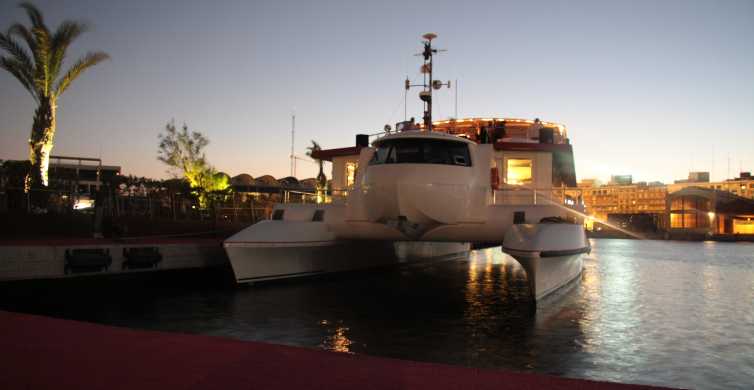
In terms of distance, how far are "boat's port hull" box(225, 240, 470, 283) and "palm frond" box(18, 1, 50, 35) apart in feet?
53.0

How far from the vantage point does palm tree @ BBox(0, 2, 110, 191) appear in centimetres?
2142

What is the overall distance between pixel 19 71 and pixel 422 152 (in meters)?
18.8

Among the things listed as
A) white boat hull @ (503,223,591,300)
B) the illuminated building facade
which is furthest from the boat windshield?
the illuminated building facade

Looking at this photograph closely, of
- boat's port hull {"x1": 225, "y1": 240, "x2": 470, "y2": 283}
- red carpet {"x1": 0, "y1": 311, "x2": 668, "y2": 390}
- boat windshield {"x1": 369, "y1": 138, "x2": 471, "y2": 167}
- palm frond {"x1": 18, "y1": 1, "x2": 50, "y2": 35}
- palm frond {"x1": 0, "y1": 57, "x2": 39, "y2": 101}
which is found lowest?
boat's port hull {"x1": 225, "y1": 240, "x2": 470, "y2": 283}

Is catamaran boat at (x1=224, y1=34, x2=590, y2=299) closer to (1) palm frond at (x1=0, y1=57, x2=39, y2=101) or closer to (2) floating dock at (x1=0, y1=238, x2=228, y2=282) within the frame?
(2) floating dock at (x1=0, y1=238, x2=228, y2=282)

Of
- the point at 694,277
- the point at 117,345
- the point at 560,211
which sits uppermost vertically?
the point at 560,211

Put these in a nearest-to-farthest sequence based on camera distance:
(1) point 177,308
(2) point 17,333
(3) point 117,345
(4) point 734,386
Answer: (3) point 117,345 → (2) point 17,333 → (4) point 734,386 → (1) point 177,308

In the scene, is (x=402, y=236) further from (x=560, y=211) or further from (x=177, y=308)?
(x=177, y=308)

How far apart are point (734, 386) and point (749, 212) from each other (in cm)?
8633

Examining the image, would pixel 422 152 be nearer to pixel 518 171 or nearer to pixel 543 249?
pixel 543 249

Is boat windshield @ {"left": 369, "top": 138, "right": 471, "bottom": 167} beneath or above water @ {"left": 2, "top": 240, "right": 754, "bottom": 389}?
above

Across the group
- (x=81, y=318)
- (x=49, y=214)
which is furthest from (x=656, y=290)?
(x=49, y=214)

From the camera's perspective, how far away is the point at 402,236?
11.6m

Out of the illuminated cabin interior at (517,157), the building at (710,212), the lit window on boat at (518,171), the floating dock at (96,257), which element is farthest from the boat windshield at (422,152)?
the building at (710,212)
